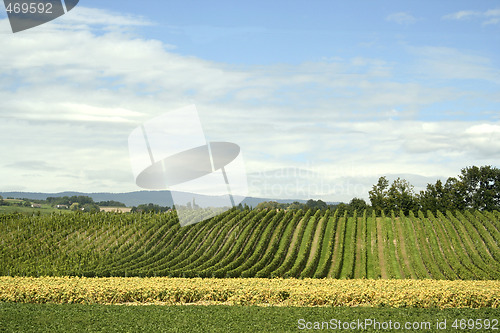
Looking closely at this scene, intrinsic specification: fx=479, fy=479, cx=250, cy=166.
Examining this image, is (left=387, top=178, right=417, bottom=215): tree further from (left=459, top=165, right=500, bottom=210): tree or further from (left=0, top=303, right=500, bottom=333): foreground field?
(left=0, top=303, right=500, bottom=333): foreground field

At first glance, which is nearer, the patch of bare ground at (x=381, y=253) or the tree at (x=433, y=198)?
the patch of bare ground at (x=381, y=253)

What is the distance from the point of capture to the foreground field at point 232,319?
17828 millimetres

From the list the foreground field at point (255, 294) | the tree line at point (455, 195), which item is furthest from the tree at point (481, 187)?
the foreground field at point (255, 294)

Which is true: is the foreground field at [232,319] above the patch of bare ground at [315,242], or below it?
above

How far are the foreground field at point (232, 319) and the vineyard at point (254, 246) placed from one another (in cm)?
1725

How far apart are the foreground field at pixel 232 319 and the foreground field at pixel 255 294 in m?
1.52

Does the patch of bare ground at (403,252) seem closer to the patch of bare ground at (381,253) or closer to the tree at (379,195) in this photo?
the patch of bare ground at (381,253)

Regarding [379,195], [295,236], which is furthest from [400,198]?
[295,236]

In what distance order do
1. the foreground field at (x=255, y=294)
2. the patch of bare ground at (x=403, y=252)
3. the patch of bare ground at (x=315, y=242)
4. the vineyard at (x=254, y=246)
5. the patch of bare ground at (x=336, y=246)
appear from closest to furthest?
the foreground field at (x=255, y=294) → the vineyard at (x=254, y=246) → the patch of bare ground at (x=403, y=252) → the patch of bare ground at (x=336, y=246) → the patch of bare ground at (x=315, y=242)

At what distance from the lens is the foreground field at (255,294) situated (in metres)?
22.2

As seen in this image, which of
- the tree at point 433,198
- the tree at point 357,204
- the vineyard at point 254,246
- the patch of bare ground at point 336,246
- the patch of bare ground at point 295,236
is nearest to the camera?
the vineyard at point 254,246

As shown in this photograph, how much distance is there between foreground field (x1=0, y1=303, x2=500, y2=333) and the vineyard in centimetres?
1725

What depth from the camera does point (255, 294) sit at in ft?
74.4

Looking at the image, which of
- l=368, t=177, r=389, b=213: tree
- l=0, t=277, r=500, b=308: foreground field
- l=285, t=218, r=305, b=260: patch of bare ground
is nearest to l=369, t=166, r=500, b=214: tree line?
l=368, t=177, r=389, b=213: tree
